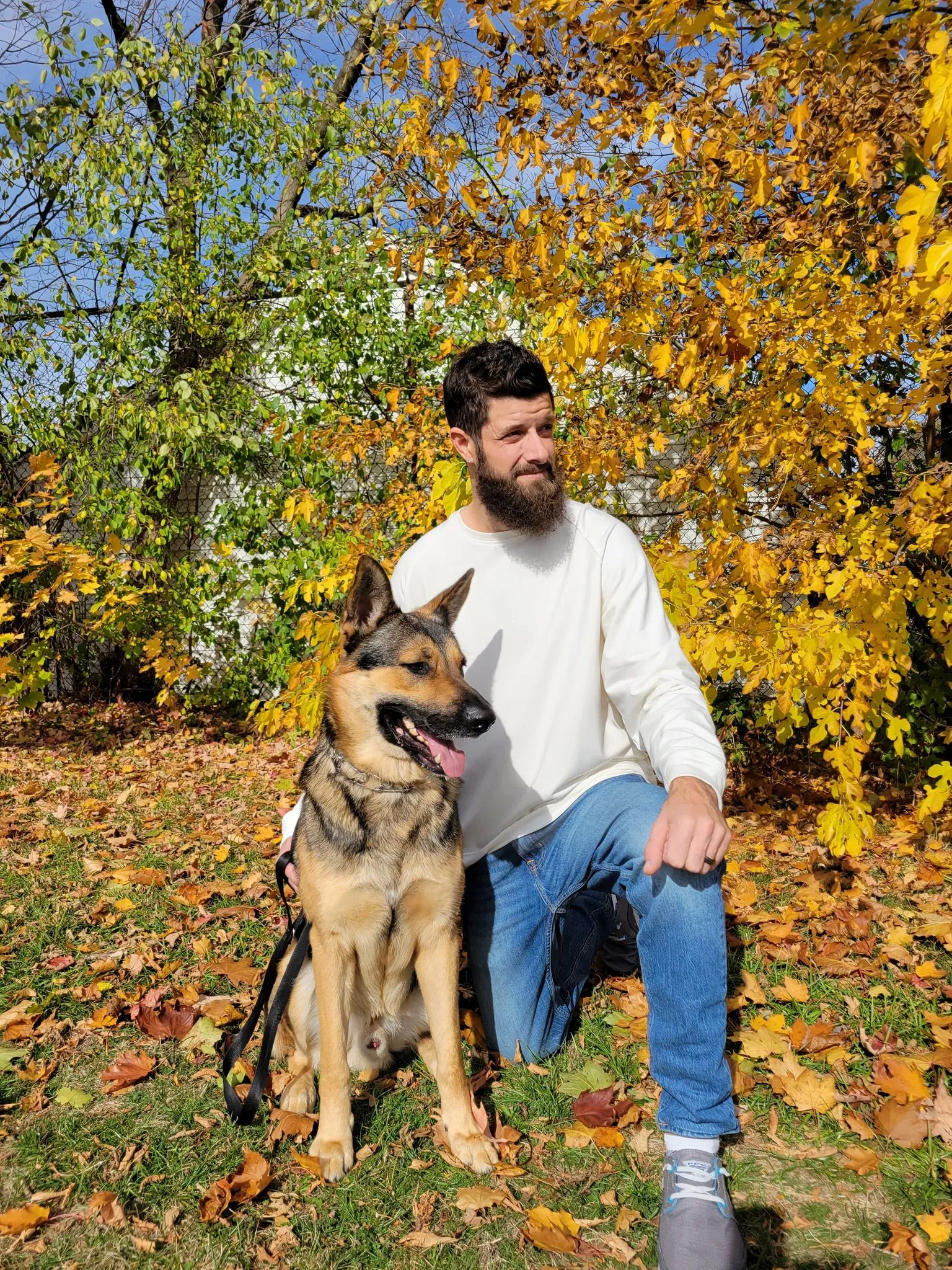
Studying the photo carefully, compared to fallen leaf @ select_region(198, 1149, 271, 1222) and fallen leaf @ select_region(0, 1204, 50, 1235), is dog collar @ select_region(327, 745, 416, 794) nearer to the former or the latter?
fallen leaf @ select_region(198, 1149, 271, 1222)

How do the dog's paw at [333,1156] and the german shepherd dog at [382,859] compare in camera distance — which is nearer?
the dog's paw at [333,1156]

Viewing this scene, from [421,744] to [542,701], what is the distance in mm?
509

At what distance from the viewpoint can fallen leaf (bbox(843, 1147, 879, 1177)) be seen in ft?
7.59

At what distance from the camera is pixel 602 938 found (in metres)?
2.90

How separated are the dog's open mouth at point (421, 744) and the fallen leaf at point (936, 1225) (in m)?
1.61

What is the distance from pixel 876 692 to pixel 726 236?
2274mm

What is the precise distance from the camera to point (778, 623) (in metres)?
3.66

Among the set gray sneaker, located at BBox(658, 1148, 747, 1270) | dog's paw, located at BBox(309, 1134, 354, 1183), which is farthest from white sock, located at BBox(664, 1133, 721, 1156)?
dog's paw, located at BBox(309, 1134, 354, 1183)

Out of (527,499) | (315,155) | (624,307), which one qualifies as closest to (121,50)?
(315,155)

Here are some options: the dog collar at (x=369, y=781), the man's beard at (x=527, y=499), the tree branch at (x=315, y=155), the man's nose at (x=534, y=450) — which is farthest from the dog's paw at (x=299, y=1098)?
the tree branch at (x=315, y=155)

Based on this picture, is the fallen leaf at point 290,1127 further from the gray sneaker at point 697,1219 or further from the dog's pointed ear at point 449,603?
the dog's pointed ear at point 449,603

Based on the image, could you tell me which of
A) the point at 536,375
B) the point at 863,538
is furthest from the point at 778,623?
the point at 536,375

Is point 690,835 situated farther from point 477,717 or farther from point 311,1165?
point 311,1165

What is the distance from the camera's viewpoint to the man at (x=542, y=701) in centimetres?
264
